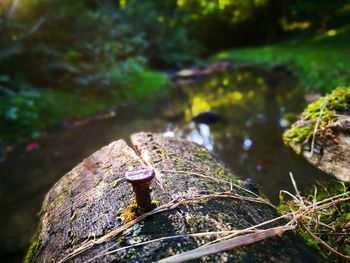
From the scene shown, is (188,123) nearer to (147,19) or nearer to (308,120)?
(308,120)

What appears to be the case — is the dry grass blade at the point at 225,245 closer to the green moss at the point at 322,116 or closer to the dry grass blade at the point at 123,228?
the dry grass blade at the point at 123,228

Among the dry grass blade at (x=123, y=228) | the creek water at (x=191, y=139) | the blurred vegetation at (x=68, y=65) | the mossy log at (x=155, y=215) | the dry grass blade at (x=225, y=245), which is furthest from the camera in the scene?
the blurred vegetation at (x=68, y=65)

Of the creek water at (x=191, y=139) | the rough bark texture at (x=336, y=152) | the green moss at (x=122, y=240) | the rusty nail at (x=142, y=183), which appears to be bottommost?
the creek water at (x=191, y=139)

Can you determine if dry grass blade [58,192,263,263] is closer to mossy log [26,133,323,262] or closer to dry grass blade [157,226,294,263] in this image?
mossy log [26,133,323,262]

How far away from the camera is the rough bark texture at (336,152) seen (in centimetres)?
266

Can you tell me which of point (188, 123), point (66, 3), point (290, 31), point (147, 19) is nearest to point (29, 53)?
point (66, 3)

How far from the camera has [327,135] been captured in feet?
9.39

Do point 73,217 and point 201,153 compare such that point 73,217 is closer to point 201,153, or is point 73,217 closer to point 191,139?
point 201,153

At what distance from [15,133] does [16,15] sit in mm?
3927

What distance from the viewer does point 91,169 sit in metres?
2.55

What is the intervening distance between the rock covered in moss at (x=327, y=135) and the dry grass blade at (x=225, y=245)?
139 cm

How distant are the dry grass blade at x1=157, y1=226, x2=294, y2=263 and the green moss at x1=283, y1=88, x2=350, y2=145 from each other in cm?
160

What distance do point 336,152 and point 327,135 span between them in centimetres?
18

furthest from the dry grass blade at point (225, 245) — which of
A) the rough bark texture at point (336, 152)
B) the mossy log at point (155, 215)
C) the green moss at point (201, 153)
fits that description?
the rough bark texture at point (336, 152)
